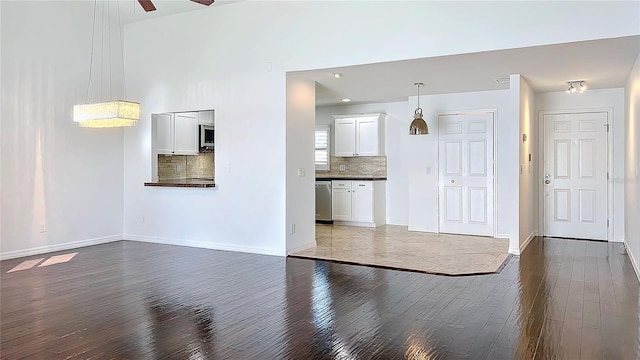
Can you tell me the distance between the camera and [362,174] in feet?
30.5

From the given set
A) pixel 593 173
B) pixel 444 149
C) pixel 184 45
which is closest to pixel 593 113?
pixel 593 173

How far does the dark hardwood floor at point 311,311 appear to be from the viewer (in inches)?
114

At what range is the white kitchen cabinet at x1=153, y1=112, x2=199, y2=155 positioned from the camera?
7.12 metres

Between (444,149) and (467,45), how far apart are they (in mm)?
3199

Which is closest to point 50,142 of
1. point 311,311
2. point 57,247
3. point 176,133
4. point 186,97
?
point 57,247

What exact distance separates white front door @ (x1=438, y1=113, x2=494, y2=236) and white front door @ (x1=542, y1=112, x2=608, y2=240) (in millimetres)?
974

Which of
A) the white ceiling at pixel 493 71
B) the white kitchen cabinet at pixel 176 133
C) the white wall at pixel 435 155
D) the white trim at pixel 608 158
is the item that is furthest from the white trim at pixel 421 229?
the white kitchen cabinet at pixel 176 133

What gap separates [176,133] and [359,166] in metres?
3.67

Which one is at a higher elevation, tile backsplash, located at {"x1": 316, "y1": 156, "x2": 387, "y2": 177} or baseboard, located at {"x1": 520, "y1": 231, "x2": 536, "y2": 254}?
tile backsplash, located at {"x1": 316, "y1": 156, "x2": 387, "y2": 177}

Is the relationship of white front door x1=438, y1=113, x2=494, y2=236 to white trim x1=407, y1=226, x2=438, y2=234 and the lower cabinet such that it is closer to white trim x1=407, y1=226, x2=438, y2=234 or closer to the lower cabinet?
white trim x1=407, y1=226, x2=438, y2=234

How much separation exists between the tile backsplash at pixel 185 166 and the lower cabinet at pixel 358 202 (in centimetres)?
236

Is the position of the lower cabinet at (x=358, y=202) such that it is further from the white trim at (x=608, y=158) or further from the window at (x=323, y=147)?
the white trim at (x=608, y=158)

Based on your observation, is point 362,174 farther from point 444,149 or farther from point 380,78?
point 380,78

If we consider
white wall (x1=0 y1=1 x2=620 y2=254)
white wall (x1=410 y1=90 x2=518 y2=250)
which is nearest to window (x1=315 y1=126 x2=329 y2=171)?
white wall (x1=410 y1=90 x2=518 y2=250)
